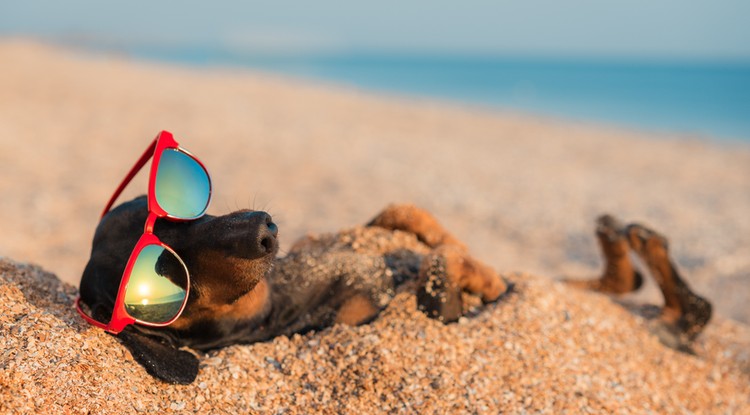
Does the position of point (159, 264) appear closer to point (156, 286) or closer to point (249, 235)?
point (156, 286)

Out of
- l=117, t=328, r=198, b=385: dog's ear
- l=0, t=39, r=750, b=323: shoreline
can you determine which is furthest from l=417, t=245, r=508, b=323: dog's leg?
l=0, t=39, r=750, b=323: shoreline

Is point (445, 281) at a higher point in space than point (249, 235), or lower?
lower

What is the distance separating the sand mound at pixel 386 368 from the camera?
2445 millimetres

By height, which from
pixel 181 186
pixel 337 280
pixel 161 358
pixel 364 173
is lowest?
pixel 161 358

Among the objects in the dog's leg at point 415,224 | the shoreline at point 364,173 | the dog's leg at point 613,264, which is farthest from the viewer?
the shoreline at point 364,173

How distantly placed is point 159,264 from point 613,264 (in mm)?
3241

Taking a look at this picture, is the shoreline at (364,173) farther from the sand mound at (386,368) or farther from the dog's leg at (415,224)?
the sand mound at (386,368)

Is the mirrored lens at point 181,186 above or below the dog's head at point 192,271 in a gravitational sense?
above

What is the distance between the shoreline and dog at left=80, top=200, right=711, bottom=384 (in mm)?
1646

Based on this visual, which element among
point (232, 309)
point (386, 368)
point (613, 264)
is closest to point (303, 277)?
point (232, 309)

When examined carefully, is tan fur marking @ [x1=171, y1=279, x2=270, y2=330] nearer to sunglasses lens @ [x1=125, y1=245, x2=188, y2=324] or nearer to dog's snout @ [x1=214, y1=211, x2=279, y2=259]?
sunglasses lens @ [x1=125, y1=245, x2=188, y2=324]

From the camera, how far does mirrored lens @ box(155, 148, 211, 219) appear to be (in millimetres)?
2729

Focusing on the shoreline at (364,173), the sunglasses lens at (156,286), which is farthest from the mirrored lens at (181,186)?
the shoreline at (364,173)

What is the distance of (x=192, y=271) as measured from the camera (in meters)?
2.68
